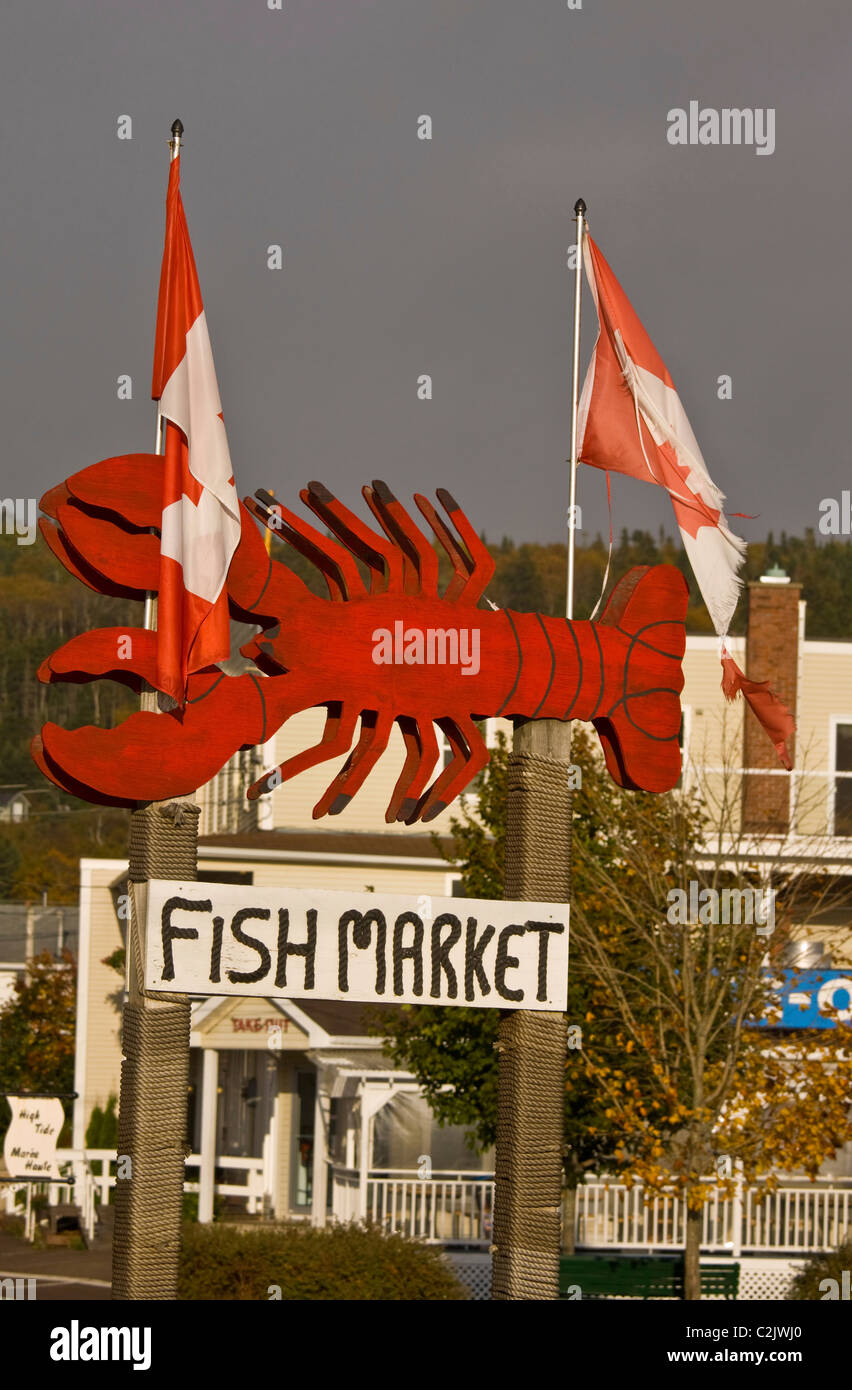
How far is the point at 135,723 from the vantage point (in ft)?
32.4

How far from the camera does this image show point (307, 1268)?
51.1 feet

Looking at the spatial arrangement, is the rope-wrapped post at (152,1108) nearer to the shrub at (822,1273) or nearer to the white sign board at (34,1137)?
→ the shrub at (822,1273)

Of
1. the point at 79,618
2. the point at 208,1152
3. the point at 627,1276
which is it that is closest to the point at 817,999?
the point at 627,1276

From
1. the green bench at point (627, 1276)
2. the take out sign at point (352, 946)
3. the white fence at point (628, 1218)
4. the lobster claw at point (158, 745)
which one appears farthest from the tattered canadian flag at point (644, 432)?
the white fence at point (628, 1218)

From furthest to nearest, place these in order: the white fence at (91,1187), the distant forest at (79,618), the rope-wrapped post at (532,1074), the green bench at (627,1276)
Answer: the distant forest at (79,618) < the white fence at (91,1187) < the green bench at (627,1276) < the rope-wrapped post at (532,1074)

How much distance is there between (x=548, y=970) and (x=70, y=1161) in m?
19.9

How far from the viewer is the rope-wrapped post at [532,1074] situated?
10.6 metres

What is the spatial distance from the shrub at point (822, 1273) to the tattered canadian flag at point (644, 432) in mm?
8364

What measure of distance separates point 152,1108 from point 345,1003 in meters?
14.9

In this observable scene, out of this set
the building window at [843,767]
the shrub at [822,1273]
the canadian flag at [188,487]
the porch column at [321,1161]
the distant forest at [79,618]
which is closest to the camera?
the canadian flag at [188,487]

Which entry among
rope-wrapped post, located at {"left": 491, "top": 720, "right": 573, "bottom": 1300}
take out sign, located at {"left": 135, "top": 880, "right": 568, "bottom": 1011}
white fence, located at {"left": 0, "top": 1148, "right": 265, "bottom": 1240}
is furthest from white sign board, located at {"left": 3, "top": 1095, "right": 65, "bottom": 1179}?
take out sign, located at {"left": 135, "top": 880, "right": 568, "bottom": 1011}

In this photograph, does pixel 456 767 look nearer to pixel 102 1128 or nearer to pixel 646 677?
pixel 646 677

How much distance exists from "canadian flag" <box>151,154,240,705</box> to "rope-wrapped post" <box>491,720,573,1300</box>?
Answer: 213cm
